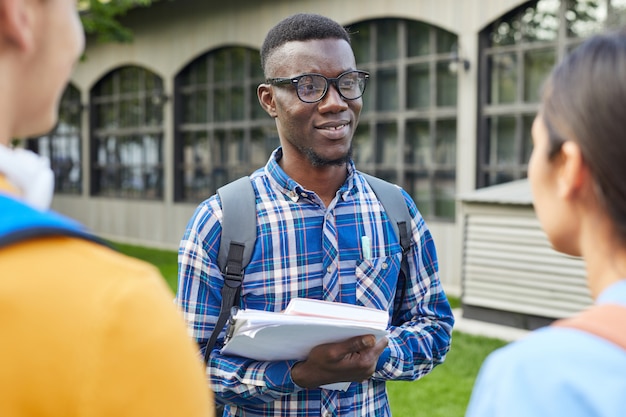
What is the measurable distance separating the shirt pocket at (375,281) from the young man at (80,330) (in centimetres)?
141

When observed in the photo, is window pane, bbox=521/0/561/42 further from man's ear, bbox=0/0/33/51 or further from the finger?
man's ear, bbox=0/0/33/51

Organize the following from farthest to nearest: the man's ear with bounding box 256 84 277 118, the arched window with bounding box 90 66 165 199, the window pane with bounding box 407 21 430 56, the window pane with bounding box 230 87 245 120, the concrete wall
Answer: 1. the arched window with bounding box 90 66 165 199
2. the window pane with bounding box 230 87 245 120
3. the window pane with bounding box 407 21 430 56
4. the concrete wall
5. the man's ear with bounding box 256 84 277 118

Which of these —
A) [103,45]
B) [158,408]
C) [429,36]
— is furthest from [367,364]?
[103,45]

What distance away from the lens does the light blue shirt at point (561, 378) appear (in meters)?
1.00

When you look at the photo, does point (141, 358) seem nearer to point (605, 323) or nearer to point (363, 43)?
point (605, 323)

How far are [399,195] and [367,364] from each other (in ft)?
2.22

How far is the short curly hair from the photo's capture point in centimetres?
240

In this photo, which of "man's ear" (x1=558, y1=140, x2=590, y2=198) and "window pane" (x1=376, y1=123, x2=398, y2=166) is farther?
"window pane" (x1=376, y1=123, x2=398, y2=166)

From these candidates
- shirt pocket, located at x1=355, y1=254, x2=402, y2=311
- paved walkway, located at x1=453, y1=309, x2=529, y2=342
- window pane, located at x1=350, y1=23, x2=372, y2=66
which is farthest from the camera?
window pane, located at x1=350, y1=23, x2=372, y2=66

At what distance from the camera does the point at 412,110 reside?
36.4 ft

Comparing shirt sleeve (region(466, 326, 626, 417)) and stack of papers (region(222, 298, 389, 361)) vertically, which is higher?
shirt sleeve (region(466, 326, 626, 417))

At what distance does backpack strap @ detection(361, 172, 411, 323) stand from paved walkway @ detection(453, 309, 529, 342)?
4909mm

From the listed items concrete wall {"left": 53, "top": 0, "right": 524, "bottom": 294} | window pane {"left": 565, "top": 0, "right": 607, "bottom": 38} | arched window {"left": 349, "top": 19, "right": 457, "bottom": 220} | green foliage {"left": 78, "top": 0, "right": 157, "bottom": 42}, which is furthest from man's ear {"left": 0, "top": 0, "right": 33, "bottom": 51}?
green foliage {"left": 78, "top": 0, "right": 157, "bottom": 42}

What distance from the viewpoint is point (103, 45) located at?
17.4m
